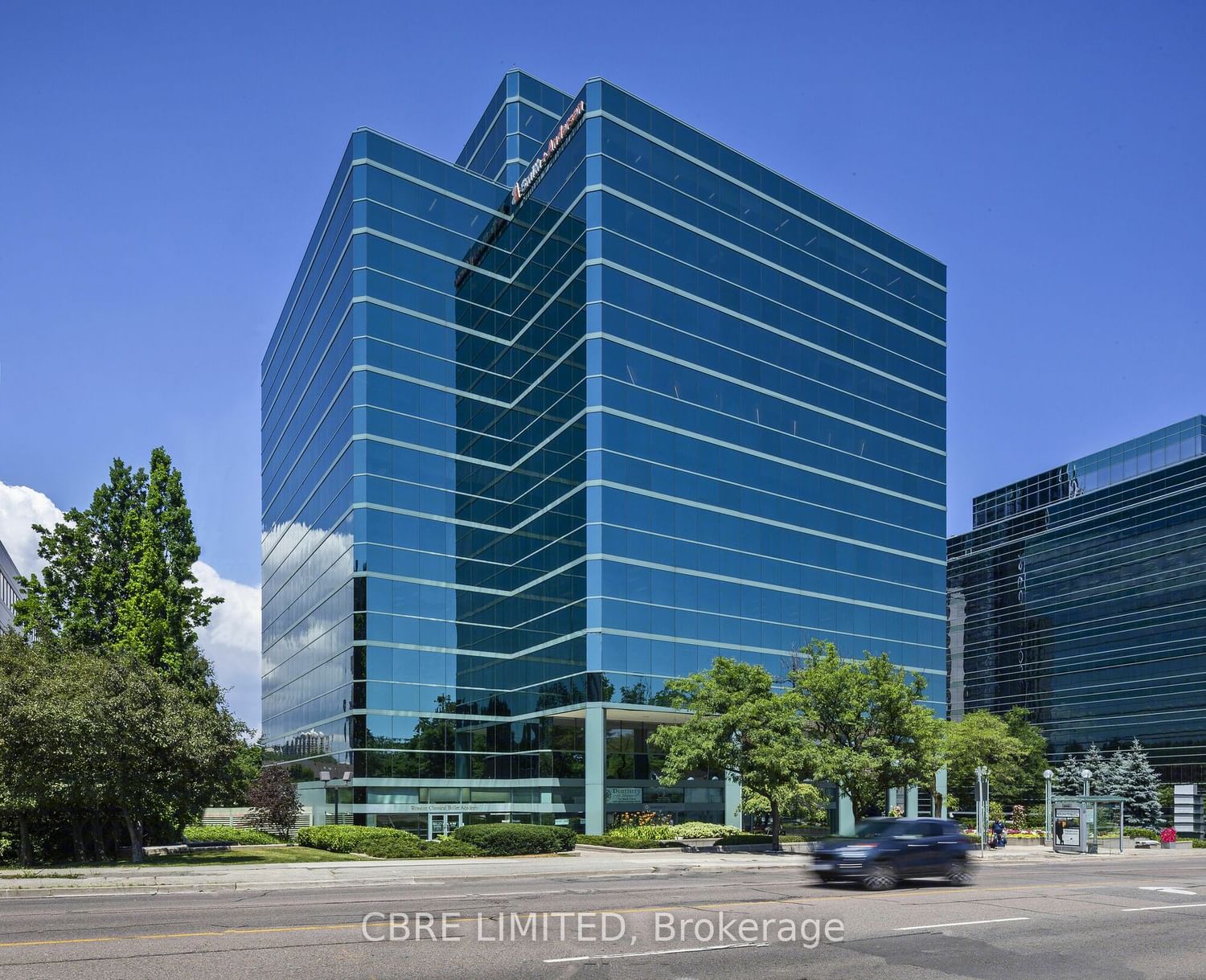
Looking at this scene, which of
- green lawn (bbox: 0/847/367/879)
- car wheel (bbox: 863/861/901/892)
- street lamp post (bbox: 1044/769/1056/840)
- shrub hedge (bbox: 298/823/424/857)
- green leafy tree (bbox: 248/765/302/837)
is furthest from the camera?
street lamp post (bbox: 1044/769/1056/840)

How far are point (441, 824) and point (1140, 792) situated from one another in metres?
76.4

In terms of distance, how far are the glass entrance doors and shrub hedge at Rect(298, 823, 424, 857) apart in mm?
10806

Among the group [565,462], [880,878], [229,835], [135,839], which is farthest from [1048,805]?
[135,839]

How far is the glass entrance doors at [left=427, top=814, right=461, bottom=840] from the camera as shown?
52688 mm

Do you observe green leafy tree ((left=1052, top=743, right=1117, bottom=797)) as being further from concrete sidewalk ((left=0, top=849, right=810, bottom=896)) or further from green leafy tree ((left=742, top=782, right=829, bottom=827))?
concrete sidewalk ((left=0, top=849, right=810, bottom=896))

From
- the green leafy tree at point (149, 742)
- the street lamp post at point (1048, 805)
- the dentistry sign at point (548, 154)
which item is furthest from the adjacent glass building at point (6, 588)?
the street lamp post at point (1048, 805)

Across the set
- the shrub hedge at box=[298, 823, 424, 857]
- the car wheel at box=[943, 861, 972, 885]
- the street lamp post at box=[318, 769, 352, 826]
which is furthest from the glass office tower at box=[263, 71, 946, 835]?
the car wheel at box=[943, 861, 972, 885]

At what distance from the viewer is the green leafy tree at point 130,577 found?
135 feet

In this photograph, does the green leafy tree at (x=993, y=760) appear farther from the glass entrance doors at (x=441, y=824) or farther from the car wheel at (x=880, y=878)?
the car wheel at (x=880, y=878)

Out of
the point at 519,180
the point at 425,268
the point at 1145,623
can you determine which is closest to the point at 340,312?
the point at 425,268

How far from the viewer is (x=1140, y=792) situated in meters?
100

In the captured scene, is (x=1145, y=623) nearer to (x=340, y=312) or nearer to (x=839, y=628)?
(x=839, y=628)

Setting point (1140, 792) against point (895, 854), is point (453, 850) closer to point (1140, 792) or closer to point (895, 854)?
point (895, 854)

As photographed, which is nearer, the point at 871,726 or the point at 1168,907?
the point at 1168,907
